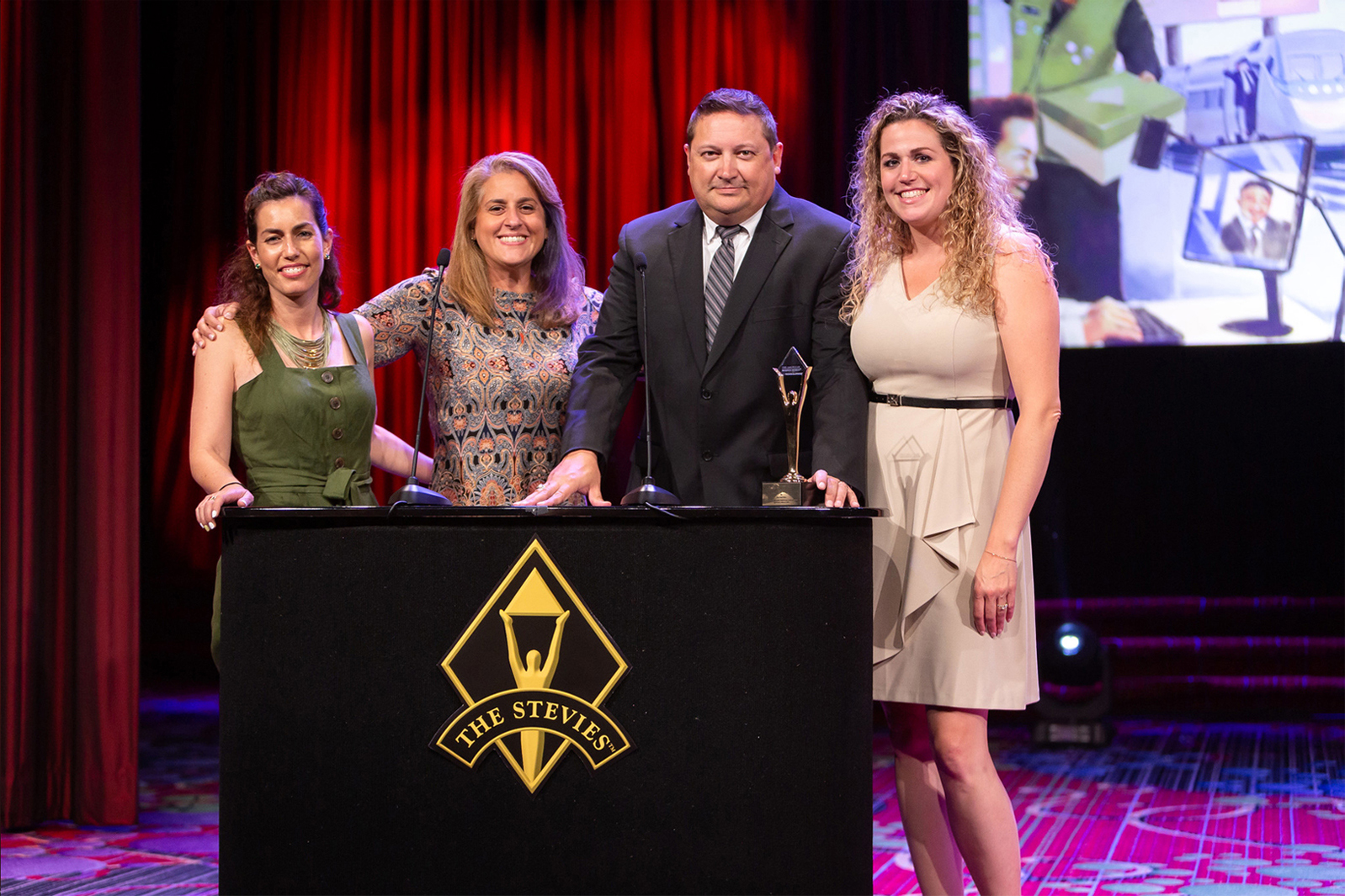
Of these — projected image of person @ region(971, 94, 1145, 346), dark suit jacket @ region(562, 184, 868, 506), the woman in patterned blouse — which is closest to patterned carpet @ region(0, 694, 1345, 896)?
dark suit jacket @ region(562, 184, 868, 506)

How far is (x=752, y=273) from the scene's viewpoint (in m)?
2.38

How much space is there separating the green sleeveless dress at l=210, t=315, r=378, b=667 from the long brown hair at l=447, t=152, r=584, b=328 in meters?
0.40

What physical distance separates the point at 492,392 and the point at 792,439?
2.97 ft

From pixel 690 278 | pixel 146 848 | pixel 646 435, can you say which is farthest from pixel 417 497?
pixel 146 848

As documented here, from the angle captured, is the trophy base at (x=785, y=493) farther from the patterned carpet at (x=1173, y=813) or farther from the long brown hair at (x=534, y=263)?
the patterned carpet at (x=1173, y=813)

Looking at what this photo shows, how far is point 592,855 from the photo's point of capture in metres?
1.64

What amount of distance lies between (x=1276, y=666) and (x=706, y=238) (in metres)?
4.52

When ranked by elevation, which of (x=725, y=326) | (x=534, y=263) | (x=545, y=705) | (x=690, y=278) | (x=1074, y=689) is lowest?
(x=1074, y=689)

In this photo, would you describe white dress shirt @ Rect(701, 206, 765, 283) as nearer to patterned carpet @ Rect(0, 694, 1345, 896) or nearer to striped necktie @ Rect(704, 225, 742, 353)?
striped necktie @ Rect(704, 225, 742, 353)

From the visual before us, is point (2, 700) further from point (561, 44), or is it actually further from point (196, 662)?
point (561, 44)

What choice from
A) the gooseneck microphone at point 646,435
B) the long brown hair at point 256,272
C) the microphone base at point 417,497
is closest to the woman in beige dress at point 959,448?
the gooseneck microphone at point 646,435

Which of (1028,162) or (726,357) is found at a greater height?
(1028,162)

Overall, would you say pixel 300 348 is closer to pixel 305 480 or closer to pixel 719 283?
pixel 305 480

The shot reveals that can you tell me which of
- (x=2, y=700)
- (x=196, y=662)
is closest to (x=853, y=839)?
(x=2, y=700)
